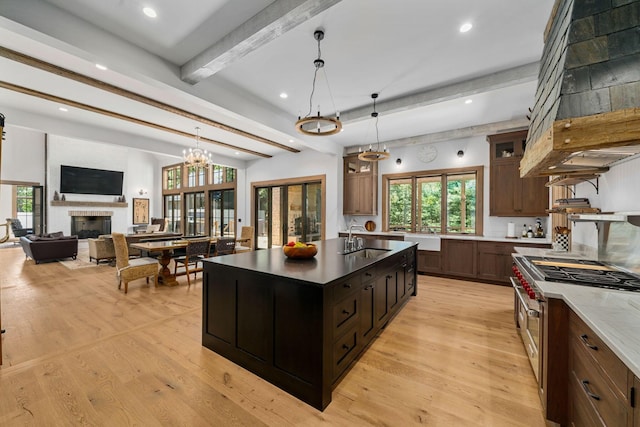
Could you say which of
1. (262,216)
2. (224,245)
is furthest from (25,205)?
(224,245)

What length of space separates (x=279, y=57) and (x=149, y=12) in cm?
127

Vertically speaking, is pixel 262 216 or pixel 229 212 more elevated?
pixel 229 212

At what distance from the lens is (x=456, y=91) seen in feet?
11.8

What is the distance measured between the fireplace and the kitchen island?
10816 mm

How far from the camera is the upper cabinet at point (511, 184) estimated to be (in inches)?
185

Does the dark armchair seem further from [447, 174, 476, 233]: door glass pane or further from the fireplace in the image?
[447, 174, 476, 233]: door glass pane

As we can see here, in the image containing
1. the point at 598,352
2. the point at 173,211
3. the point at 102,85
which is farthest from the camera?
the point at 173,211

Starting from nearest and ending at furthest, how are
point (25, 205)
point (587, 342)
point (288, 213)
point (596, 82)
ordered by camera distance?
point (587, 342)
point (596, 82)
point (288, 213)
point (25, 205)

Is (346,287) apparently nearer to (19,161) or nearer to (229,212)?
(229,212)

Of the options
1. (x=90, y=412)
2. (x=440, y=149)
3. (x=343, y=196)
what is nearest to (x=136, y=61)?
(x=90, y=412)

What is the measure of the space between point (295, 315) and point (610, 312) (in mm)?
1775

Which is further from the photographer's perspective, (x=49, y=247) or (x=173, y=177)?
(x=173, y=177)

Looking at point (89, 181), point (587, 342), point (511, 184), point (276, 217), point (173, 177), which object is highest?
point (173, 177)

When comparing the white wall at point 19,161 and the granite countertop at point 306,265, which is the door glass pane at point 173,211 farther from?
the granite countertop at point 306,265
